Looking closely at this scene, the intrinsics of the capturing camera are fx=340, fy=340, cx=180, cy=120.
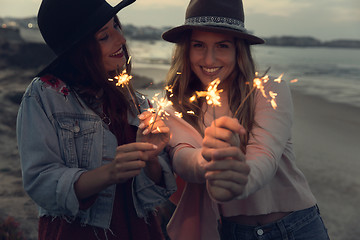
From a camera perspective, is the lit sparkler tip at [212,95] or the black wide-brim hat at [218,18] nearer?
the lit sparkler tip at [212,95]

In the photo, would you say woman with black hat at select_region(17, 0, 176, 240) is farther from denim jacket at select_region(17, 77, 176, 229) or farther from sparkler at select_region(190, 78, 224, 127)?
sparkler at select_region(190, 78, 224, 127)

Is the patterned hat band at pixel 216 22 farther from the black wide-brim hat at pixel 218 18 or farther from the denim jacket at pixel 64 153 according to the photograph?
the denim jacket at pixel 64 153

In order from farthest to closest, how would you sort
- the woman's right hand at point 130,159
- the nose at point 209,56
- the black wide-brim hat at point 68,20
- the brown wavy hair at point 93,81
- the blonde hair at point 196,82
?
the blonde hair at point 196,82 < the nose at point 209,56 < the brown wavy hair at point 93,81 < the black wide-brim hat at point 68,20 < the woman's right hand at point 130,159

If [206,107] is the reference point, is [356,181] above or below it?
below

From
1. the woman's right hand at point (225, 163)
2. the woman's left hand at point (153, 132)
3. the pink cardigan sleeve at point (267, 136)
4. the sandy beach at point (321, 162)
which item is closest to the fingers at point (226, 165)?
the woman's right hand at point (225, 163)

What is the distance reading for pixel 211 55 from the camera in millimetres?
3059

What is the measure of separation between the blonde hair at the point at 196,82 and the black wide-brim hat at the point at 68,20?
80 cm

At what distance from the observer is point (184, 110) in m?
3.23

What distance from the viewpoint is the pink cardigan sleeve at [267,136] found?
99.0 inches

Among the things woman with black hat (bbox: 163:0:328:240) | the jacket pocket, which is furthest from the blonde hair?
the jacket pocket

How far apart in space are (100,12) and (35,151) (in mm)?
1253

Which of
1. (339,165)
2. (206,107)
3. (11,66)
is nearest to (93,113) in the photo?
(206,107)

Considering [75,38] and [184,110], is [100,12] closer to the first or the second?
[75,38]

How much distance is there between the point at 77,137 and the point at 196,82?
1.30 metres
